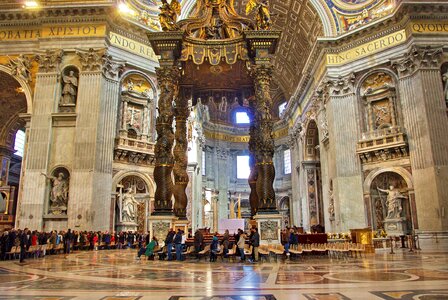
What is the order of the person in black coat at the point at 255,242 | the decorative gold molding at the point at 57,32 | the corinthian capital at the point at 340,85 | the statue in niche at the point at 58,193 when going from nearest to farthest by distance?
the person in black coat at the point at 255,242 → the statue in niche at the point at 58,193 → the decorative gold molding at the point at 57,32 → the corinthian capital at the point at 340,85

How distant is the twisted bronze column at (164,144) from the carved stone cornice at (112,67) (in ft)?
25.4

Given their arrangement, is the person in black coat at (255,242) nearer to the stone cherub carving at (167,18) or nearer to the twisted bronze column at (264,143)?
the twisted bronze column at (264,143)

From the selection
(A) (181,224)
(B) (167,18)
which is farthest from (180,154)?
(B) (167,18)

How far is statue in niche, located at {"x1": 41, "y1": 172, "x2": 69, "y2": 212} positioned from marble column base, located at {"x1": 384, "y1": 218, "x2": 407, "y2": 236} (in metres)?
13.8

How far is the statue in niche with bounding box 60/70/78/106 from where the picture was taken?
15992 millimetres

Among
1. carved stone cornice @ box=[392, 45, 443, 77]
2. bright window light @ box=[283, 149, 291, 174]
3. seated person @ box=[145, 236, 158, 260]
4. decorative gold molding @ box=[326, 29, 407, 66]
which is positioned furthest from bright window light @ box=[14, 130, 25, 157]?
carved stone cornice @ box=[392, 45, 443, 77]

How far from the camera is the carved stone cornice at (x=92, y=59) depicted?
52.4ft

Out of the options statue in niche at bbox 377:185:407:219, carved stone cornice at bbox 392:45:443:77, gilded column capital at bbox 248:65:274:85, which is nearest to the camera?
gilded column capital at bbox 248:65:274:85

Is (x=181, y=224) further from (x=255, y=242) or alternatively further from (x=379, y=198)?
(x=379, y=198)

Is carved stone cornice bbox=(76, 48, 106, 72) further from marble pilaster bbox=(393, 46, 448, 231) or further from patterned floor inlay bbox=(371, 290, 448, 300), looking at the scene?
patterned floor inlay bbox=(371, 290, 448, 300)

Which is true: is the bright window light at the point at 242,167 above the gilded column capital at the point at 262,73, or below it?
above

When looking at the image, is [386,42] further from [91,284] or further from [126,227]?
[91,284]

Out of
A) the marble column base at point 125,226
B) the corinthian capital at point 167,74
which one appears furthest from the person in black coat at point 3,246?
the corinthian capital at point 167,74

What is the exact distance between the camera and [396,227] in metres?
15.8
